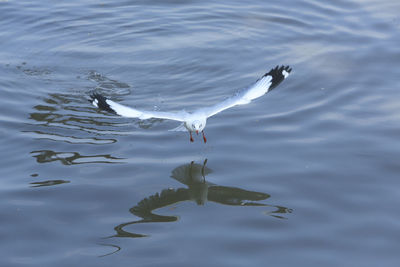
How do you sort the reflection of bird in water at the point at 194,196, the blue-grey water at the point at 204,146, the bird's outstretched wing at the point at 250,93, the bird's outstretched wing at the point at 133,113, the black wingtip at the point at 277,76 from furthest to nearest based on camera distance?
1. the black wingtip at the point at 277,76
2. the bird's outstretched wing at the point at 250,93
3. the bird's outstretched wing at the point at 133,113
4. the reflection of bird in water at the point at 194,196
5. the blue-grey water at the point at 204,146

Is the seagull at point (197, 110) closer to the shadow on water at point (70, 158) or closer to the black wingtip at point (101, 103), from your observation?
the black wingtip at point (101, 103)

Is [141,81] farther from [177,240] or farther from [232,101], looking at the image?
[177,240]

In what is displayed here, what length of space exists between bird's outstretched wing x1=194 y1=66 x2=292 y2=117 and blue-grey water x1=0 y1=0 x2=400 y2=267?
0.58m

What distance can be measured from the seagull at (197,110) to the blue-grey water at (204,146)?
54 centimetres

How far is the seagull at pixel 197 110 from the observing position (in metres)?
7.12

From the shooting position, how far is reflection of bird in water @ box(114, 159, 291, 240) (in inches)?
252

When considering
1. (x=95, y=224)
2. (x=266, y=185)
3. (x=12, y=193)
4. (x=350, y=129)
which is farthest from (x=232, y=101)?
(x=12, y=193)

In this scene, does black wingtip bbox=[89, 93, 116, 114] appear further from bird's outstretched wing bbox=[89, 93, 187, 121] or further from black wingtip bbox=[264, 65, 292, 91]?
black wingtip bbox=[264, 65, 292, 91]

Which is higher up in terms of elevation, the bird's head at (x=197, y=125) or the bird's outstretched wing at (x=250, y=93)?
the bird's outstretched wing at (x=250, y=93)

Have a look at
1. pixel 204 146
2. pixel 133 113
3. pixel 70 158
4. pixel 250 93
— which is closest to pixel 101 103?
pixel 133 113

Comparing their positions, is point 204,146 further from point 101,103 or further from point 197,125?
point 101,103

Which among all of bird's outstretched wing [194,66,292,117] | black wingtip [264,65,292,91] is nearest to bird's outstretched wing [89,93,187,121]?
bird's outstretched wing [194,66,292,117]

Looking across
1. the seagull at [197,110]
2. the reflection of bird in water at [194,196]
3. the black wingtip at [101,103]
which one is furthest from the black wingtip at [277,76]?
the black wingtip at [101,103]

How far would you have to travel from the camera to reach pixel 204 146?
779 cm
